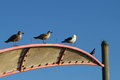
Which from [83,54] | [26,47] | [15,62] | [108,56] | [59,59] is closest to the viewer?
[26,47]

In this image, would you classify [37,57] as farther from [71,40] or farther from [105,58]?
[105,58]

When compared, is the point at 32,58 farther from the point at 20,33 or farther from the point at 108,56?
the point at 108,56

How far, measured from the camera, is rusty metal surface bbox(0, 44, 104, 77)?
64.1 ft

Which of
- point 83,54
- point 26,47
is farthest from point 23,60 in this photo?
point 83,54

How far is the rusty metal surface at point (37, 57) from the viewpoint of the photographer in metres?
19.5

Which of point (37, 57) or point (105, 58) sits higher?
point (105, 58)

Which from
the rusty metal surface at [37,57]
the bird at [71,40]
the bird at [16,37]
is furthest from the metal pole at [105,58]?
the bird at [16,37]

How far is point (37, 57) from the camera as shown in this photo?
2205 centimetres

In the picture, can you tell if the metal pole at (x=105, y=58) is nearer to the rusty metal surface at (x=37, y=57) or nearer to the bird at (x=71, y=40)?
the rusty metal surface at (x=37, y=57)

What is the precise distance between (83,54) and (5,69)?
300 inches

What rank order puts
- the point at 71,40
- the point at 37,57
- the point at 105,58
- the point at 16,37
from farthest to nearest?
the point at 105,58, the point at 71,40, the point at 37,57, the point at 16,37

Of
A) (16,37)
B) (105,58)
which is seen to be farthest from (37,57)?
(105,58)

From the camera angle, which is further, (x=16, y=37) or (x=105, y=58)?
(x=105, y=58)

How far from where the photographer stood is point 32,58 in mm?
21594
